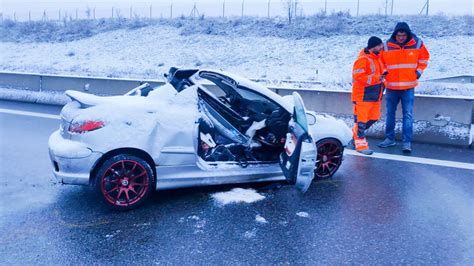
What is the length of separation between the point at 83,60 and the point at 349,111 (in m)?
21.4

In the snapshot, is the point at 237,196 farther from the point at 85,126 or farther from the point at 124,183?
the point at 85,126

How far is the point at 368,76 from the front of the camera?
6770mm

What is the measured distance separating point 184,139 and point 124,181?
2.39ft

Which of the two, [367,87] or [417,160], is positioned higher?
[367,87]

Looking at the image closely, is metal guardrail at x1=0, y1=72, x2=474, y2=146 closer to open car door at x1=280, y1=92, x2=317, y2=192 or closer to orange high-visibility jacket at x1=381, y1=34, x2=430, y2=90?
orange high-visibility jacket at x1=381, y1=34, x2=430, y2=90

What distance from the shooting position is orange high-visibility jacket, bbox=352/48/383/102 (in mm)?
6750

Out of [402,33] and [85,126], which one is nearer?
[85,126]

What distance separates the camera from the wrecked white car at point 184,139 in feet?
14.4

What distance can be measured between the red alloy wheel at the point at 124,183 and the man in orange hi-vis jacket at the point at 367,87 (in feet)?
12.4

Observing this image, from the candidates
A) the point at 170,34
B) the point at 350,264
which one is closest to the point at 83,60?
the point at 170,34

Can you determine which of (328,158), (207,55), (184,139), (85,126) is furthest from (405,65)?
(207,55)

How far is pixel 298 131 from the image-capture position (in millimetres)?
4633

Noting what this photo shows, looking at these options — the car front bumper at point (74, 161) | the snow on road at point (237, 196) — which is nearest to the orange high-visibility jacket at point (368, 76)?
the snow on road at point (237, 196)

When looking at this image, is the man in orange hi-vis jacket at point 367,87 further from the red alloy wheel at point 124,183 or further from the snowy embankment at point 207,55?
the snowy embankment at point 207,55
